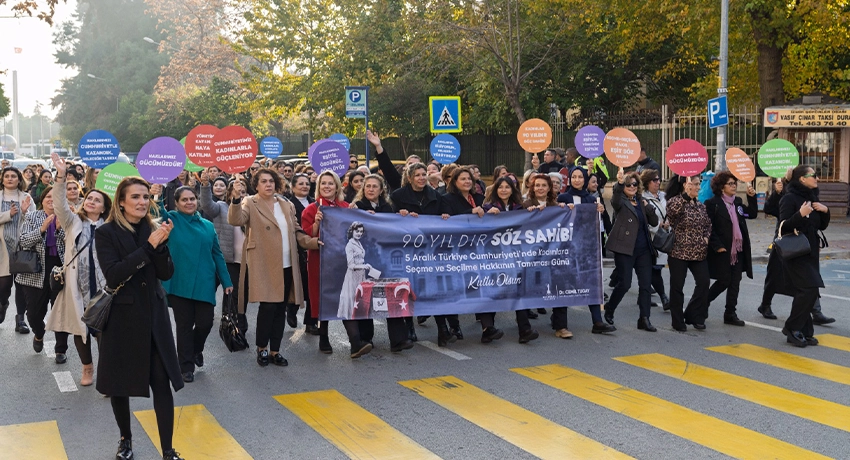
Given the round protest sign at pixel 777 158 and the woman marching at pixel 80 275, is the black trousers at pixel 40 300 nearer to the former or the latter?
the woman marching at pixel 80 275

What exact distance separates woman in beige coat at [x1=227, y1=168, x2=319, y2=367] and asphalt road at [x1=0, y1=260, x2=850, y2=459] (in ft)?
1.24

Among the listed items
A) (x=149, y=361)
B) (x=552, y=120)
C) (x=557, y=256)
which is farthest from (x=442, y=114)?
(x=552, y=120)

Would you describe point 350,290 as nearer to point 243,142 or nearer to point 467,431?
point 243,142

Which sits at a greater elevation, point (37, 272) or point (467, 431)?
point (37, 272)

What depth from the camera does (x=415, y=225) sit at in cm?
934

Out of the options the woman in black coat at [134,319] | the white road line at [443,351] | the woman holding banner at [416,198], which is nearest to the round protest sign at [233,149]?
the woman holding banner at [416,198]

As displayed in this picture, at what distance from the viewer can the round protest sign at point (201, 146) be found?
9777 mm

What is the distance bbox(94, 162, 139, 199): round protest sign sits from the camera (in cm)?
727

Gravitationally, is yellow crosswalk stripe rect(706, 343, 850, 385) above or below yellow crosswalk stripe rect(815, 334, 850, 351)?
above

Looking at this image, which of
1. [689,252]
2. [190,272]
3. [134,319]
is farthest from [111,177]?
[689,252]

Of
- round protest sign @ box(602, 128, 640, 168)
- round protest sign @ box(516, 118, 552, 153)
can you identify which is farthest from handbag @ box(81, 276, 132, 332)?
round protest sign @ box(516, 118, 552, 153)

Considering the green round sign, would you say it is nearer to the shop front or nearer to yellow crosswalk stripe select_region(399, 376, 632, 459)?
yellow crosswalk stripe select_region(399, 376, 632, 459)

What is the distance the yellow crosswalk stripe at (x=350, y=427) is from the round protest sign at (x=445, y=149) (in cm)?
799

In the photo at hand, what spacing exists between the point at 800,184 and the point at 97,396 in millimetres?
6692
